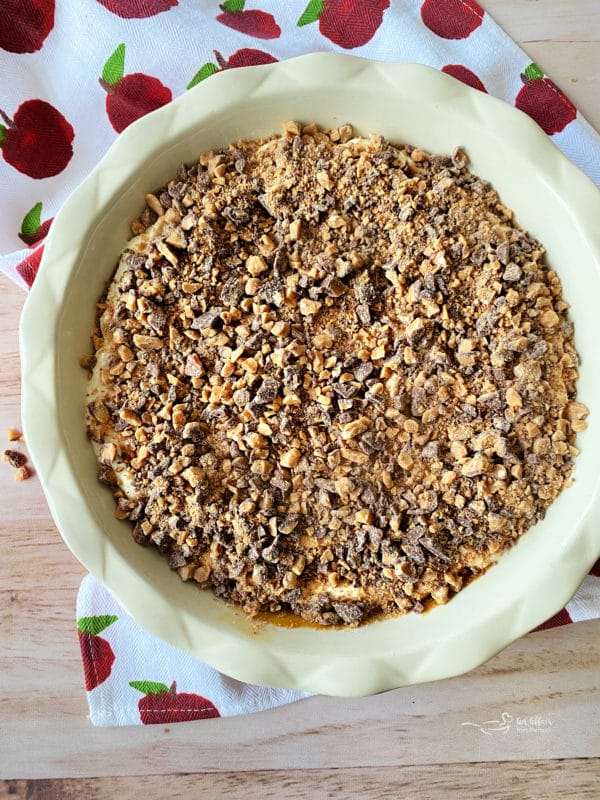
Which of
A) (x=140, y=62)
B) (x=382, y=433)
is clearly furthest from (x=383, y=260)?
(x=140, y=62)

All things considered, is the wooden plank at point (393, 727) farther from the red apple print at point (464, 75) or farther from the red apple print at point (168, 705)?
the red apple print at point (464, 75)

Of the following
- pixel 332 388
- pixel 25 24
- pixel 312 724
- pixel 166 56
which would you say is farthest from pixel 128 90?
pixel 312 724

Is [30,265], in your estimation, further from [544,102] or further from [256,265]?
[544,102]

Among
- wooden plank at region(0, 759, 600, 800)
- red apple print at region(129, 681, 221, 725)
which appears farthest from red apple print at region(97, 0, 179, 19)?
wooden plank at region(0, 759, 600, 800)

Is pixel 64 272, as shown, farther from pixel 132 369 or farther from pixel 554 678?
pixel 554 678

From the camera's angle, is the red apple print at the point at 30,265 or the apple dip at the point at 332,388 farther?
the red apple print at the point at 30,265

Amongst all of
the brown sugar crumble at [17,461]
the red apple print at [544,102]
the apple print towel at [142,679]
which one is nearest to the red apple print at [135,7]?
the red apple print at [544,102]

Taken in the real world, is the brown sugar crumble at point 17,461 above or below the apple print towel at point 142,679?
above
